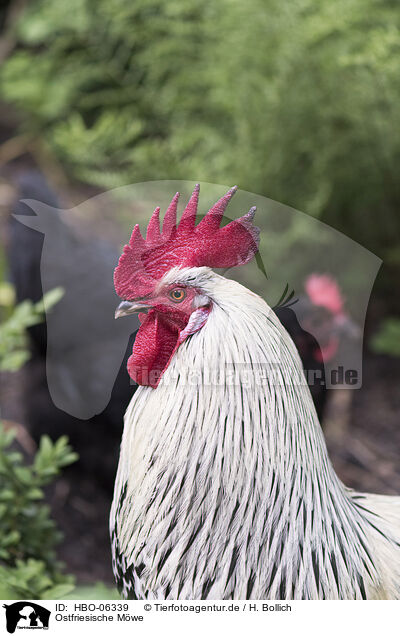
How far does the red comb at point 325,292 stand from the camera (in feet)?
5.65

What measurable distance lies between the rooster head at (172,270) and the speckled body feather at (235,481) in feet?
0.05

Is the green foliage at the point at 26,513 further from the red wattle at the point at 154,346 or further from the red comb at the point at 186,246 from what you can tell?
the red comb at the point at 186,246

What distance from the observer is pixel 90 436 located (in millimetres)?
1830

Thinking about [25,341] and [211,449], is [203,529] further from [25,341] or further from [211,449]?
[25,341]

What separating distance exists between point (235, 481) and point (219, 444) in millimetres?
70

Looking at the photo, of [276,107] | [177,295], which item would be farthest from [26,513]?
[276,107]

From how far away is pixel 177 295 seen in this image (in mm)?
957

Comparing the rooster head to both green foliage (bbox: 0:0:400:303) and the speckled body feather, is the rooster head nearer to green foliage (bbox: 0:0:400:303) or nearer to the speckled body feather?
the speckled body feather

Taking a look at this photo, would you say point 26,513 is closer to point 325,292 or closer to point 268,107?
point 325,292

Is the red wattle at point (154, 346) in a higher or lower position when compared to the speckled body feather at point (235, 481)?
higher

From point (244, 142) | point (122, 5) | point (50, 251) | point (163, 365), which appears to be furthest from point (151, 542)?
point (122, 5)
